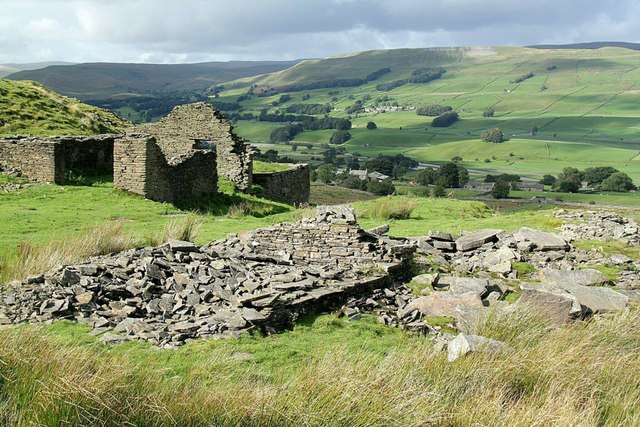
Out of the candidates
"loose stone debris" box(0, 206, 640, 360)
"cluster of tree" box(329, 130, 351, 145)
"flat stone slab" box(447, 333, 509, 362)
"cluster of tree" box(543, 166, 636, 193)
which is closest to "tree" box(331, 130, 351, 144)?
"cluster of tree" box(329, 130, 351, 145)

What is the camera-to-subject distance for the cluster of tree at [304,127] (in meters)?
156

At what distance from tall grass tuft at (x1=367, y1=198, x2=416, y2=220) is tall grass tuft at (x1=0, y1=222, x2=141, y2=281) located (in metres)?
11.0

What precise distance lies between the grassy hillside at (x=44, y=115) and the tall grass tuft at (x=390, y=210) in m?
15.7

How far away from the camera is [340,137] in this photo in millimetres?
156625

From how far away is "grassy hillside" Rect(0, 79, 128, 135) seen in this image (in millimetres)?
Result: 30812

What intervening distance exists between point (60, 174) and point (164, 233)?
33.1 ft

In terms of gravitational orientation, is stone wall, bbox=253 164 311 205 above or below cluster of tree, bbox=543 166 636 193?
above

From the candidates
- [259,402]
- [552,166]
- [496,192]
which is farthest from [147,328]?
[552,166]

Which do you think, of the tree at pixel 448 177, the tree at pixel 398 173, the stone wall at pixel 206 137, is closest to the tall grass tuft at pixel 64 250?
the stone wall at pixel 206 137

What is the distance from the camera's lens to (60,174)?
2391 centimetres

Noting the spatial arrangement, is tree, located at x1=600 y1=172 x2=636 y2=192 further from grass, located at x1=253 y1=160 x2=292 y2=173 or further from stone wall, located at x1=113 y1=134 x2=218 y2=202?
stone wall, located at x1=113 y1=134 x2=218 y2=202

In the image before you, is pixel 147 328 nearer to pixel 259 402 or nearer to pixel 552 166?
pixel 259 402

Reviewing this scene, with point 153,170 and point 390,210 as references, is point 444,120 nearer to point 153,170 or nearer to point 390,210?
point 390,210

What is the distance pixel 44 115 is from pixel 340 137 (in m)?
126
